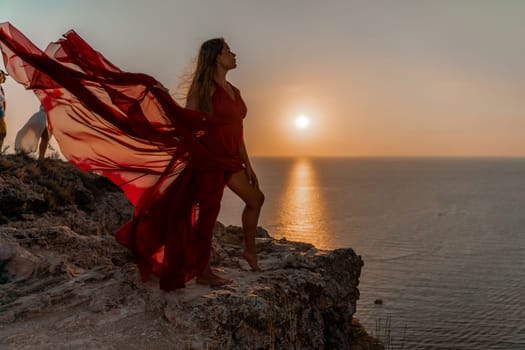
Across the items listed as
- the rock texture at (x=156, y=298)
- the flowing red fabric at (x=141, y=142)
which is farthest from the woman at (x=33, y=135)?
the flowing red fabric at (x=141, y=142)

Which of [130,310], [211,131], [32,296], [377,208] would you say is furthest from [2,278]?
[377,208]

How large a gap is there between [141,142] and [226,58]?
4.02 feet

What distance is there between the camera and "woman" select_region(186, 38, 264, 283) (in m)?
5.00

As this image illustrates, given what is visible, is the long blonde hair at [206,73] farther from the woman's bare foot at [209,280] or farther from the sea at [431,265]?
the sea at [431,265]

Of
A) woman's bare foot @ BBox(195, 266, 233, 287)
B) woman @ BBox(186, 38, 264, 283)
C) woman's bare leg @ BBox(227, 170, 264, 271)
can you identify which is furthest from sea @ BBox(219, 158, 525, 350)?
woman @ BBox(186, 38, 264, 283)

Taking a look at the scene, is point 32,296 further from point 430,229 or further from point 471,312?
point 430,229

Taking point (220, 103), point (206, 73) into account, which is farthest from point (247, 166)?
point (206, 73)

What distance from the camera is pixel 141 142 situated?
5.11 metres

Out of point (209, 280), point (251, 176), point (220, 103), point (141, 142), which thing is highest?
point (220, 103)

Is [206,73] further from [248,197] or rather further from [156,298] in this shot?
[156,298]

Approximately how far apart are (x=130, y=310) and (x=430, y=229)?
121 ft

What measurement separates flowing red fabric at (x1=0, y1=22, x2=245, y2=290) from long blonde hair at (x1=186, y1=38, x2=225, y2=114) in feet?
0.52

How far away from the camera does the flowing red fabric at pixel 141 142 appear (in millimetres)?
4918

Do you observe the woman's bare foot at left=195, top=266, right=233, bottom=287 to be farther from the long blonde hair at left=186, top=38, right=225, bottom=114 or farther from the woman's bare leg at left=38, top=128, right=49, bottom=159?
the woman's bare leg at left=38, top=128, right=49, bottom=159
